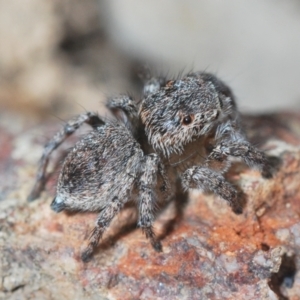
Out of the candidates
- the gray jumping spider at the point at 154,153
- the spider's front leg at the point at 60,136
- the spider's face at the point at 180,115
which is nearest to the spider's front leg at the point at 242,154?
the gray jumping spider at the point at 154,153

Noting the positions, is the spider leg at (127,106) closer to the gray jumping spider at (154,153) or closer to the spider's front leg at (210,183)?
the gray jumping spider at (154,153)

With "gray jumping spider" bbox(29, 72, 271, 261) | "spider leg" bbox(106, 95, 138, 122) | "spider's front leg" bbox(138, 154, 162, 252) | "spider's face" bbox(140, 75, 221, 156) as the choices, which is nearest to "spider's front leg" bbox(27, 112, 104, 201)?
"gray jumping spider" bbox(29, 72, 271, 261)

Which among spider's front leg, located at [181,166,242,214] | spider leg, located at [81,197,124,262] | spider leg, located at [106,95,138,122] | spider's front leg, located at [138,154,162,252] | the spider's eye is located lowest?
spider leg, located at [81,197,124,262]

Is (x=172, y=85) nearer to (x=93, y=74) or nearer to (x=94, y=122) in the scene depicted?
(x=94, y=122)

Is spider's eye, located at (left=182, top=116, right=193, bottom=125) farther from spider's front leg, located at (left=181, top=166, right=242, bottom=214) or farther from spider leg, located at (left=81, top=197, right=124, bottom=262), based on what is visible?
spider leg, located at (left=81, top=197, right=124, bottom=262)

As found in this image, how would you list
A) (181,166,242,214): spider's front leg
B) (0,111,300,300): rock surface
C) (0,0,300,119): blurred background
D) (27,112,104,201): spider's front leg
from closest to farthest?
(0,111,300,300): rock surface, (181,166,242,214): spider's front leg, (27,112,104,201): spider's front leg, (0,0,300,119): blurred background

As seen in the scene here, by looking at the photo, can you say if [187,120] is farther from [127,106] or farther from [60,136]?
[60,136]

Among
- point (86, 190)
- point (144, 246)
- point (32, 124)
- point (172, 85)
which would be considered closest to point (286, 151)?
point (172, 85)
